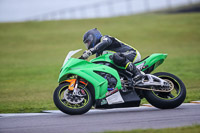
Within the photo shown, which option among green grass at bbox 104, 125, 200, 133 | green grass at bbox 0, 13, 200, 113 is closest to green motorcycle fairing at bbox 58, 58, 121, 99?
green grass at bbox 0, 13, 200, 113

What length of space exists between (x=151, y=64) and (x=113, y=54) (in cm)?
87

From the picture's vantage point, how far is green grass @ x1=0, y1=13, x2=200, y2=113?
12852 millimetres

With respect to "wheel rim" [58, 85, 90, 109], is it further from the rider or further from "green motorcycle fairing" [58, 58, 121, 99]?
the rider

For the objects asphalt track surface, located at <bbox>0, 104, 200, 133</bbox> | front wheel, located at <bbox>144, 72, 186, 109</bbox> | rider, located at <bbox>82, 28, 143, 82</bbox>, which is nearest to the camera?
asphalt track surface, located at <bbox>0, 104, 200, 133</bbox>

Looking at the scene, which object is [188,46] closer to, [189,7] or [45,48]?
[45,48]

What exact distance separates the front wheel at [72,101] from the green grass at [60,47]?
1585 millimetres

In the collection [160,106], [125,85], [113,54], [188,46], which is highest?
[113,54]

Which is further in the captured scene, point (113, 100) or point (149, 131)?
point (113, 100)

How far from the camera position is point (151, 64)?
752 centimetres

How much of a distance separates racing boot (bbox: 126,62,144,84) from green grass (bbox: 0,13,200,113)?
2005 mm

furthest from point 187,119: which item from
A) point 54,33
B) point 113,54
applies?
point 54,33

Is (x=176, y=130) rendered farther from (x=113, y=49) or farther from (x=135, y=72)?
(x=113, y=49)

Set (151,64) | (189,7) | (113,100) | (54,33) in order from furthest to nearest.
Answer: (189,7) < (54,33) < (151,64) < (113,100)

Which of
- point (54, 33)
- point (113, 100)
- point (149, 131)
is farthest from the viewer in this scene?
point (54, 33)
